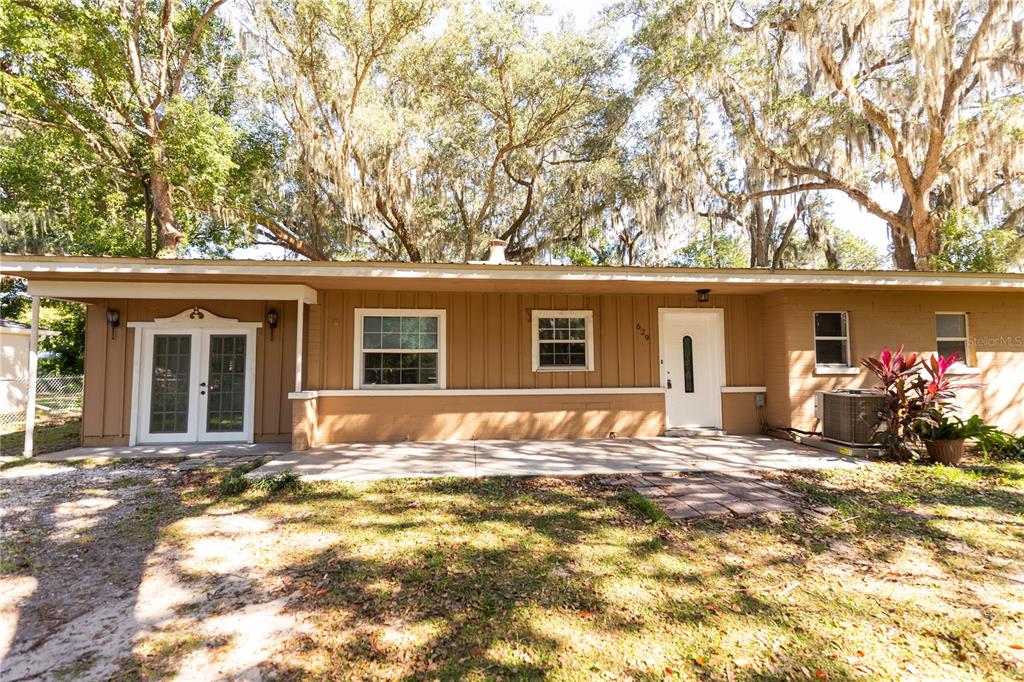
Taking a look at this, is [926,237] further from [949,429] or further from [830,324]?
[949,429]

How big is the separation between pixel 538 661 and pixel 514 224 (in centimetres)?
1427

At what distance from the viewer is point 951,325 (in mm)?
7719

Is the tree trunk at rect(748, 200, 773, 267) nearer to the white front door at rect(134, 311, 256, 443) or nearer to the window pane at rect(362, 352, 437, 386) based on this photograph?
the window pane at rect(362, 352, 437, 386)

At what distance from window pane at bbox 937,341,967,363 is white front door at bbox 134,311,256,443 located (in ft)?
36.5

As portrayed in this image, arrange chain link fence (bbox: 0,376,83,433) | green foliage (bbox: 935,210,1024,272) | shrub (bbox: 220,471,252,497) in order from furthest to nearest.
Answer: green foliage (bbox: 935,210,1024,272) → chain link fence (bbox: 0,376,83,433) → shrub (bbox: 220,471,252,497)

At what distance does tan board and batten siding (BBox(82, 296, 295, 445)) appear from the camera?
7137 mm

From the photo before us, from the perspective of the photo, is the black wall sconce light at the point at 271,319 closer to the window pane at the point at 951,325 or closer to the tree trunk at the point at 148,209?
the tree trunk at the point at 148,209

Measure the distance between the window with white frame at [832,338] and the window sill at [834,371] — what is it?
0.28ft

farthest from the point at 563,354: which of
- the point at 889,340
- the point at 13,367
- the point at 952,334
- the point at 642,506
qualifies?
the point at 13,367

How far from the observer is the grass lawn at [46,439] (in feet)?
23.0

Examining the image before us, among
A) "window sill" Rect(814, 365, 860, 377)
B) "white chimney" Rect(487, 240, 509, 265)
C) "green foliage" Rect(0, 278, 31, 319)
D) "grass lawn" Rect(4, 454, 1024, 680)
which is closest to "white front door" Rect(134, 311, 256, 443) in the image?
"grass lawn" Rect(4, 454, 1024, 680)
